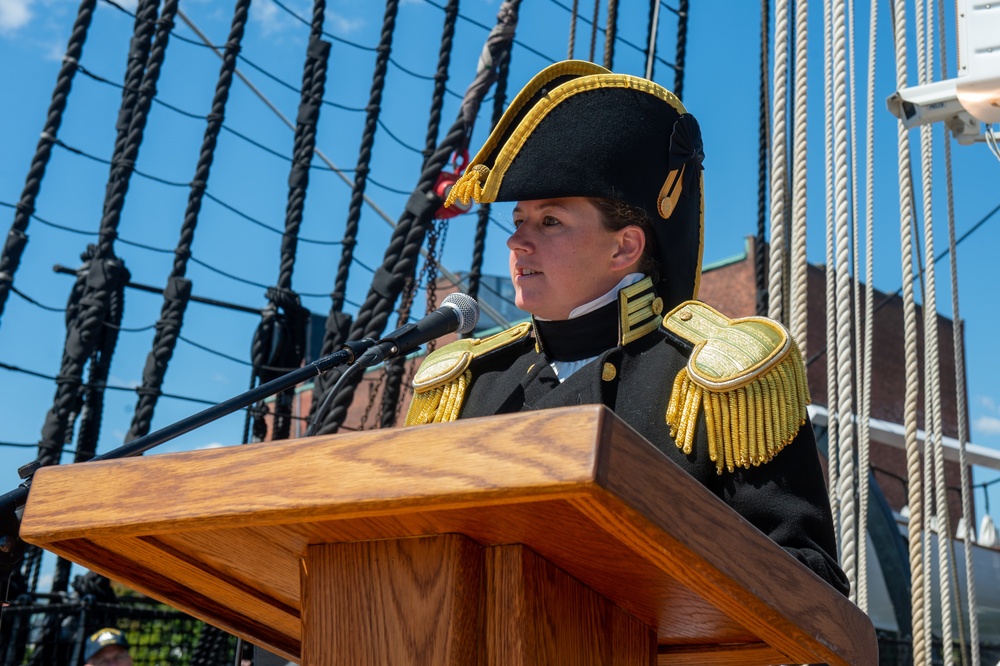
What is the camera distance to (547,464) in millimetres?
706

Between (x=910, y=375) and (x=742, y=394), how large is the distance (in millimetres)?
1451

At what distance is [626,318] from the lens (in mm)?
1517

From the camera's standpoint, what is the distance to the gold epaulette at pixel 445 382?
164 cm

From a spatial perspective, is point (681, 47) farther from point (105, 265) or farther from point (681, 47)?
→ point (105, 265)

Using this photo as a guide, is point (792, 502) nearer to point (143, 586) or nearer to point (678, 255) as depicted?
point (678, 255)

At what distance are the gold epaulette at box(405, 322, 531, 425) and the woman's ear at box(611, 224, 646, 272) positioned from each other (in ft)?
0.67

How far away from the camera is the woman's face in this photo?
→ 149 cm

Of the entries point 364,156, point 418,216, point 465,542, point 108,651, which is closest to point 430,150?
point 364,156

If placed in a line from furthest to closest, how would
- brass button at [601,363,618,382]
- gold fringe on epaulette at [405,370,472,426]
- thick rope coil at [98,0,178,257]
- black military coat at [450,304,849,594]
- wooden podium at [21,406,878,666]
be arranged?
1. thick rope coil at [98,0,178,257]
2. gold fringe on epaulette at [405,370,472,426]
3. brass button at [601,363,618,382]
4. black military coat at [450,304,849,594]
5. wooden podium at [21,406,878,666]

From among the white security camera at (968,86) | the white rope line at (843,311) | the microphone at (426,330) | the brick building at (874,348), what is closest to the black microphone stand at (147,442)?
the microphone at (426,330)

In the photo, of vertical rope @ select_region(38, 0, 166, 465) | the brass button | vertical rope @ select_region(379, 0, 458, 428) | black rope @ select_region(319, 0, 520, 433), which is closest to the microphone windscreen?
the brass button

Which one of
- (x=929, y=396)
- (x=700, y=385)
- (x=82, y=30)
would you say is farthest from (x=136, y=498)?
(x=82, y=30)

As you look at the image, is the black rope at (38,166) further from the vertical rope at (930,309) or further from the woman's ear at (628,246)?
the woman's ear at (628,246)

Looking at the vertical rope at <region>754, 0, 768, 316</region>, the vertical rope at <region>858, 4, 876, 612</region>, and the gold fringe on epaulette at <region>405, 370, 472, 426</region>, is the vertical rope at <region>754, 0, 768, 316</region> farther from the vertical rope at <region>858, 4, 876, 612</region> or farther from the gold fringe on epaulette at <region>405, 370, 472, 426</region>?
the gold fringe on epaulette at <region>405, 370, 472, 426</region>
